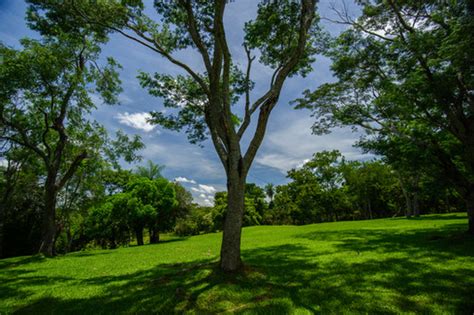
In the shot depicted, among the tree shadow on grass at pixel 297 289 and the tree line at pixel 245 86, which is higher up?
the tree line at pixel 245 86

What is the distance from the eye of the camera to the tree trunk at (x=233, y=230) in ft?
21.3

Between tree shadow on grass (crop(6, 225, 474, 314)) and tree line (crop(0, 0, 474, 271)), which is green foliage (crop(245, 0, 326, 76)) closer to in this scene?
tree line (crop(0, 0, 474, 271))

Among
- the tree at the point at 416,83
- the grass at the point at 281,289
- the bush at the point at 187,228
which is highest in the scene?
the tree at the point at 416,83

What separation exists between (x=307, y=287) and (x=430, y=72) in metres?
9.14

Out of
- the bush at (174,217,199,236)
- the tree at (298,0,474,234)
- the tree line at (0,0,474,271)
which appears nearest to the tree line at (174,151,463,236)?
the bush at (174,217,199,236)

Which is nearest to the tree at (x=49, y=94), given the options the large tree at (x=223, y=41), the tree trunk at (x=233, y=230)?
the large tree at (x=223, y=41)

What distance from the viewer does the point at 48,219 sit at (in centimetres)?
1501

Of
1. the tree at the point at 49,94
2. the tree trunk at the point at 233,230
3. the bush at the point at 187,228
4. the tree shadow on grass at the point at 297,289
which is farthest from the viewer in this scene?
the bush at the point at 187,228

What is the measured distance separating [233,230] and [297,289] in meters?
2.19

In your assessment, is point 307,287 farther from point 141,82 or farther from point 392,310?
point 141,82

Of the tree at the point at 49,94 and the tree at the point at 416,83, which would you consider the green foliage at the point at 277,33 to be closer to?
the tree at the point at 416,83

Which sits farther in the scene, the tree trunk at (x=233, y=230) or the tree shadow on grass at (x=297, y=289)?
the tree trunk at (x=233, y=230)

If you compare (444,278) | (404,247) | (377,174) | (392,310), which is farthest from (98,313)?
(377,174)

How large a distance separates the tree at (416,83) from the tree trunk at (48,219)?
18.0 meters
